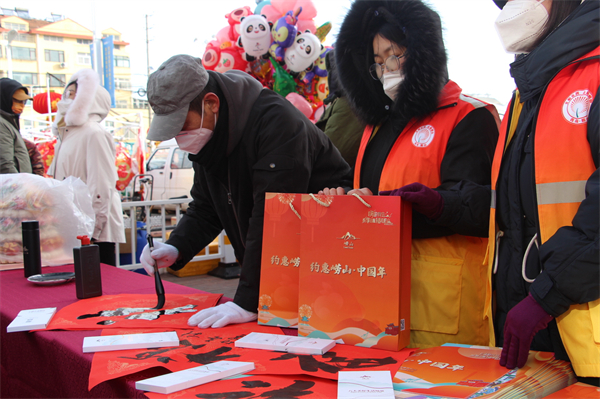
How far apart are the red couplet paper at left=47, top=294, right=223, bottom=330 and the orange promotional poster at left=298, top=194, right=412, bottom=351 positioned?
0.48 meters

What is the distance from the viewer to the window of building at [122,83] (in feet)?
131

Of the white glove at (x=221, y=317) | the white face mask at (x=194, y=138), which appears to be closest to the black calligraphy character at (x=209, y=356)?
the white glove at (x=221, y=317)

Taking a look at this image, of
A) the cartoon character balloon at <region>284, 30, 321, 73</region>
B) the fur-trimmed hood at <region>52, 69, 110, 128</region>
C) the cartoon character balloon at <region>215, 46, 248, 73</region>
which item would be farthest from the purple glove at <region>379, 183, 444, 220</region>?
the cartoon character balloon at <region>215, 46, 248, 73</region>

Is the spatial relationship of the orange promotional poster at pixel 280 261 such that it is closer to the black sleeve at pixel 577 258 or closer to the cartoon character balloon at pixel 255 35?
the black sleeve at pixel 577 258

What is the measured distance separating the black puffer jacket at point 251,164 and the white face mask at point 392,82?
0.33 meters

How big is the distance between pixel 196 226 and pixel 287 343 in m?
0.93

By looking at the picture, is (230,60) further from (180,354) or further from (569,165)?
(569,165)

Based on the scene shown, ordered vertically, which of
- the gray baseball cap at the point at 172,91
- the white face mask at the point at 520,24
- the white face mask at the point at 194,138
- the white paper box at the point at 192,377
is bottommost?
the white paper box at the point at 192,377

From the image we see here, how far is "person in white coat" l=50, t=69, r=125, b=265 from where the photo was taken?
323 centimetres

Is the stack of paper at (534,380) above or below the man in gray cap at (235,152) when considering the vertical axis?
below

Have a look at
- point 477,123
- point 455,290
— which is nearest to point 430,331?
point 455,290

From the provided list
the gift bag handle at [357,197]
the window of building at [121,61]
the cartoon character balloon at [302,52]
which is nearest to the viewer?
the gift bag handle at [357,197]

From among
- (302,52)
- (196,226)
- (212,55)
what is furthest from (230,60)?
(196,226)

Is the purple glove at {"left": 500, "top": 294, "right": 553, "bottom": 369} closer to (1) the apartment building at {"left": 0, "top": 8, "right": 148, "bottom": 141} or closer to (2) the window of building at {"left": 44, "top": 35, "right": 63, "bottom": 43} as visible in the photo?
(1) the apartment building at {"left": 0, "top": 8, "right": 148, "bottom": 141}
